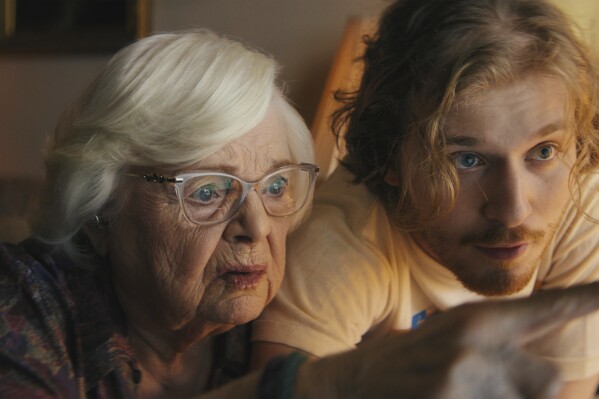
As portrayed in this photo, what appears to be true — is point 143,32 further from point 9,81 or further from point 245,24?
point 9,81

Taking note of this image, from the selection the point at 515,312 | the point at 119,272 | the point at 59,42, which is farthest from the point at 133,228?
the point at 59,42

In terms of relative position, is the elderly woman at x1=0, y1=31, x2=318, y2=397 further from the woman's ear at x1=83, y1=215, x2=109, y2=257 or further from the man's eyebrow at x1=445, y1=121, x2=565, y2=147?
the man's eyebrow at x1=445, y1=121, x2=565, y2=147

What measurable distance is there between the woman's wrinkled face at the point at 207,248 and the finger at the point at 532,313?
61cm

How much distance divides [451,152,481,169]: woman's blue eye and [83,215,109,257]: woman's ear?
2.01 feet

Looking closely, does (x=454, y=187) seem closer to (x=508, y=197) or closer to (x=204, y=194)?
(x=508, y=197)

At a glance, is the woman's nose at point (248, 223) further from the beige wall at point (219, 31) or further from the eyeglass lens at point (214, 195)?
the beige wall at point (219, 31)

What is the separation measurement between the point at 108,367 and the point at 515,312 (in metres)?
0.74

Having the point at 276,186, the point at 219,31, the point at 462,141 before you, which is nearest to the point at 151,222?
the point at 276,186

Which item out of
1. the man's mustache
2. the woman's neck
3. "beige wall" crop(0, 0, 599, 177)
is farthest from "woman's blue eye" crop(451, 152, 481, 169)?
"beige wall" crop(0, 0, 599, 177)

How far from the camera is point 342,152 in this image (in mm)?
1717

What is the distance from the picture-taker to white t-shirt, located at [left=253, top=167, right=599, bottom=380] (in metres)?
1.37

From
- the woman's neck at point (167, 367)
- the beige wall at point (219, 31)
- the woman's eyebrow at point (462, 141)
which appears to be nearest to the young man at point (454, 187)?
the woman's eyebrow at point (462, 141)

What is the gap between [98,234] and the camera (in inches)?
52.1

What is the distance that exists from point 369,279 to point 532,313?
734 mm
